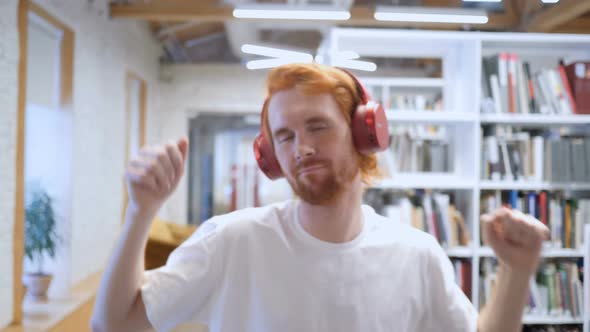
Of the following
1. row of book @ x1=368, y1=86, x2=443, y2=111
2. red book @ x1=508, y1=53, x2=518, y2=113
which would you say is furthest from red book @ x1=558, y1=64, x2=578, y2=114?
row of book @ x1=368, y1=86, x2=443, y2=111

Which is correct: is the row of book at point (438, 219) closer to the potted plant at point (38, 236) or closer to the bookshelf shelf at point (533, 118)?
the bookshelf shelf at point (533, 118)

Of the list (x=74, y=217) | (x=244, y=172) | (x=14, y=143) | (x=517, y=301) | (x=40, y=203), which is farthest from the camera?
(x=244, y=172)

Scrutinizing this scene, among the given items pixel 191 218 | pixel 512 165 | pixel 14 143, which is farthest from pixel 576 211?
pixel 191 218

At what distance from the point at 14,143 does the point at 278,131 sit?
3023mm

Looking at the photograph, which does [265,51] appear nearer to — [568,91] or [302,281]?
[568,91]

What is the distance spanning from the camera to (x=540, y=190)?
12.2 ft

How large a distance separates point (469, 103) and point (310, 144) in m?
2.84

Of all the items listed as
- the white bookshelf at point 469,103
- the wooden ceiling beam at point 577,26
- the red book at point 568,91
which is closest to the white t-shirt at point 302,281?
the white bookshelf at point 469,103

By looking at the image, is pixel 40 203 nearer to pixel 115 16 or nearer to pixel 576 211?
pixel 115 16

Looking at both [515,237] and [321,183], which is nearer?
[515,237]

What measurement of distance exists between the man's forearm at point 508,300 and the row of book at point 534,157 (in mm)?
2737

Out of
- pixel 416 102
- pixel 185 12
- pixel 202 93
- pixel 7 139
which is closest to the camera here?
pixel 7 139

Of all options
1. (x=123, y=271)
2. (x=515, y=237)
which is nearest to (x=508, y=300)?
(x=515, y=237)

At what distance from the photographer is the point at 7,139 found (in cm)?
346
